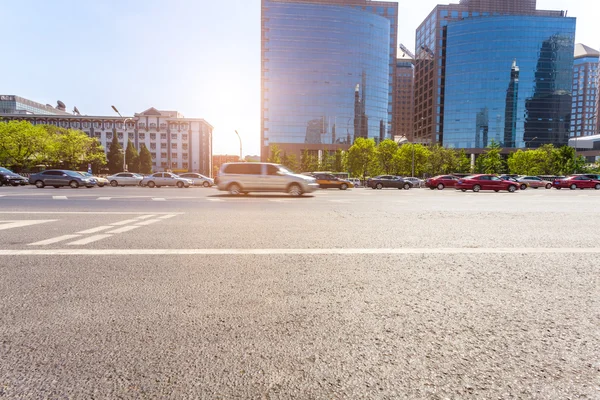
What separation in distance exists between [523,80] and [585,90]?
10085 centimetres

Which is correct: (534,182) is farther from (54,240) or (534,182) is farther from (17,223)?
(17,223)

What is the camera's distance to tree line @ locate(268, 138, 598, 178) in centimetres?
5609

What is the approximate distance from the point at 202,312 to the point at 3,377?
1.22 m

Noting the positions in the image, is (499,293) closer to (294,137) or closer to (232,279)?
(232,279)

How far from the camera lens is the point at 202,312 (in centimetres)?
263

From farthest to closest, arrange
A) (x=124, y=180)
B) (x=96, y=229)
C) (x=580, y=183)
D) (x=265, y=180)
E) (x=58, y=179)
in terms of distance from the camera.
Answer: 1. (x=580, y=183)
2. (x=124, y=180)
3. (x=58, y=179)
4. (x=265, y=180)
5. (x=96, y=229)

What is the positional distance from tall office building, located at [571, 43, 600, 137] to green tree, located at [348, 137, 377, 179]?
14488cm

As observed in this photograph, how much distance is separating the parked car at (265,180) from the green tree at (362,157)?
129 feet

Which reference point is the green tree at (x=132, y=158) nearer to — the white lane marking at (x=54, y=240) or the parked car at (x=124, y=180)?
the parked car at (x=124, y=180)

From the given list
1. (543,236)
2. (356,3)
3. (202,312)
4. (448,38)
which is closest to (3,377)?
(202,312)

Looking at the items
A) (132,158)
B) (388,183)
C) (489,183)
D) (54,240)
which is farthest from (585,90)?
(54,240)

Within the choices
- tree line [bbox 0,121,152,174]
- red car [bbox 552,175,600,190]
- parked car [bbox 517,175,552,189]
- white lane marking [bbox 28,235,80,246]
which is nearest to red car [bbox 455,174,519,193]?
red car [bbox 552,175,600,190]

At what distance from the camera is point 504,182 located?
2792 cm

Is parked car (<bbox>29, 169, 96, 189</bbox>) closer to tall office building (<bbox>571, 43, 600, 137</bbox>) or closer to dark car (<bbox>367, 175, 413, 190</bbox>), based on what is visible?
dark car (<bbox>367, 175, 413, 190</bbox>)
